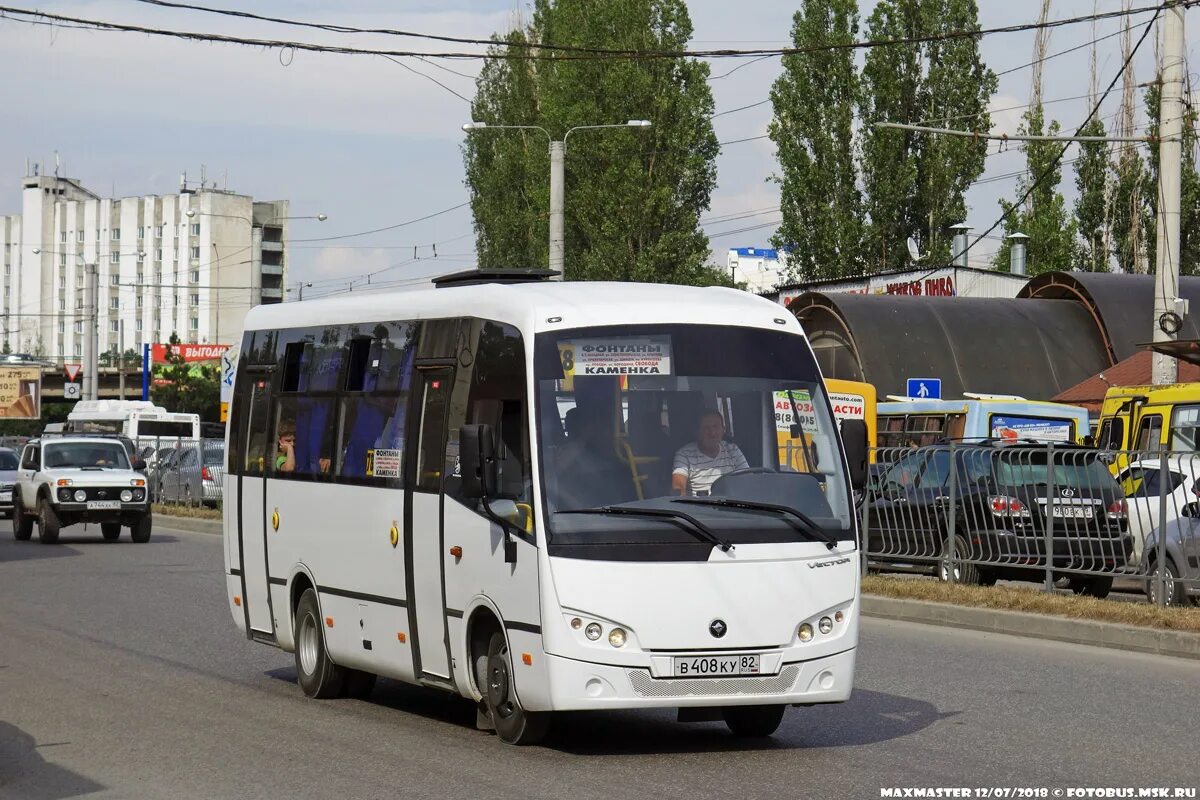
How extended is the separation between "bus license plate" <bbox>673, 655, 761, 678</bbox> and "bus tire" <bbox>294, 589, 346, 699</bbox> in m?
3.43

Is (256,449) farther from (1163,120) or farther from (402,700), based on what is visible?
(1163,120)

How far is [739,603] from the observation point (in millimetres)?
9000

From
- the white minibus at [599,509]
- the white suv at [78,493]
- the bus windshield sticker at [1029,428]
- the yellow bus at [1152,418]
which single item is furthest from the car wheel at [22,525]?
the white minibus at [599,509]

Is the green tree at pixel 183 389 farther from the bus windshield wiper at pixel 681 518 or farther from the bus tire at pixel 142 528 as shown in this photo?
the bus windshield wiper at pixel 681 518

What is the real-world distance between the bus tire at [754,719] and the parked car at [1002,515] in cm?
896

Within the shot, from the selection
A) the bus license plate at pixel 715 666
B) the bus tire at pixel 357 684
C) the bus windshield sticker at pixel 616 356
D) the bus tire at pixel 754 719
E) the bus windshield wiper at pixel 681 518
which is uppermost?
the bus windshield sticker at pixel 616 356

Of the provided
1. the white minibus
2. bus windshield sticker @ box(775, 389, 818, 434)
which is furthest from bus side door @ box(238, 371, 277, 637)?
bus windshield sticker @ box(775, 389, 818, 434)

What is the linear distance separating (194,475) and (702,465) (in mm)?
34198

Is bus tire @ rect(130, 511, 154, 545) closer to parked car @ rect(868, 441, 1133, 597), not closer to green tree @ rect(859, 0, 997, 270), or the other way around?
parked car @ rect(868, 441, 1133, 597)

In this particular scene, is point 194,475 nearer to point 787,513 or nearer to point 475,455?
point 475,455

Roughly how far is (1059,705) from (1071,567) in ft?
24.2

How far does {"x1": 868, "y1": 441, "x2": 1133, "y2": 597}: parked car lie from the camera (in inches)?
715

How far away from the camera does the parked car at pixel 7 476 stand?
4150 cm

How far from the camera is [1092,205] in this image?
2295 inches
